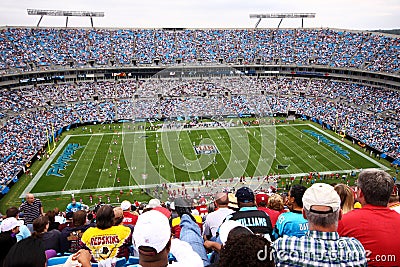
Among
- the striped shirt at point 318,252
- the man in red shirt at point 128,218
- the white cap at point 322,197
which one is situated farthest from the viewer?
the man in red shirt at point 128,218

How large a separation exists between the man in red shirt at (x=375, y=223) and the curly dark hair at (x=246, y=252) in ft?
4.96

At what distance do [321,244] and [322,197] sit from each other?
1.39ft

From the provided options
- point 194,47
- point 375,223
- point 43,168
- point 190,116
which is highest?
point 194,47

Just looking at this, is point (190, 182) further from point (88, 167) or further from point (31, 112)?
point (31, 112)

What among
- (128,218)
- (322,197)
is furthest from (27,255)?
(128,218)

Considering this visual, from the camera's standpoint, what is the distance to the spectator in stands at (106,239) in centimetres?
475

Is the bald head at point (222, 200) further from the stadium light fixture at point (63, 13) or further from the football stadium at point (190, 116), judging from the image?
the stadium light fixture at point (63, 13)

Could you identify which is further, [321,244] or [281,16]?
[281,16]

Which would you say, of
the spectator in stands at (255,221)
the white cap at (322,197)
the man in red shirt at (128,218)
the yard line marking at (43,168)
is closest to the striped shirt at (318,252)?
the white cap at (322,197)

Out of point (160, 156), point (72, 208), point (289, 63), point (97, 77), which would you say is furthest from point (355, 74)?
point (72, 208)

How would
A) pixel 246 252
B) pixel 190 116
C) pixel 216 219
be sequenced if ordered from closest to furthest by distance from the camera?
pixel 246 252
pixel 216 219
pixel 190 116

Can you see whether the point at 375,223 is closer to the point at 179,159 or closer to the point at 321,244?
the point at 321,244

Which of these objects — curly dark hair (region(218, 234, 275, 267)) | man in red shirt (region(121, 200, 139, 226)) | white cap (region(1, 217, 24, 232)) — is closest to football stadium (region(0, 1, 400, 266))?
curly dark hair (region(218, 234, 275, 267))

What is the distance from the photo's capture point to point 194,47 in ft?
228
